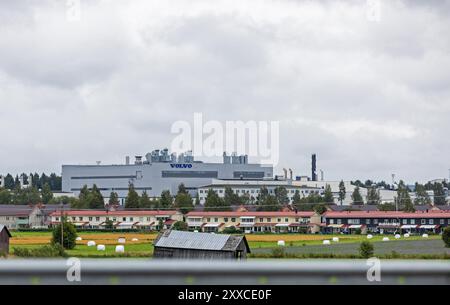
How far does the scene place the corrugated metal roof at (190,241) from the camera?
5422 mm

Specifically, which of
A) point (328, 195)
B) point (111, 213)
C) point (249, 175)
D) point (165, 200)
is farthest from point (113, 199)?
point (328, 195)

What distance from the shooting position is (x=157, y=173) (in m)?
6.57

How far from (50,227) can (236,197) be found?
215cm

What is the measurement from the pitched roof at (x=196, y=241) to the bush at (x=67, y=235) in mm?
997

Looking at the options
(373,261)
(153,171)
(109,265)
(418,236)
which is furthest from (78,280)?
(418,236)

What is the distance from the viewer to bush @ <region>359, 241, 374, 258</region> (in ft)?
20.8

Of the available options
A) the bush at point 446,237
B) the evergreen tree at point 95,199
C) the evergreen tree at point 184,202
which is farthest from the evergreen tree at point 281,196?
the evergreen tree at point 95,199

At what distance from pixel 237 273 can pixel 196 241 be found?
97.8 inches

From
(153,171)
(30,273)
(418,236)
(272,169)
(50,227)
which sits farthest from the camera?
(418,236)

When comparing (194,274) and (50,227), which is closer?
(194,274)

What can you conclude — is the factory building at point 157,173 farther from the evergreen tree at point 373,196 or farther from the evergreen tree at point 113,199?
the evergreen tree at point 373,196

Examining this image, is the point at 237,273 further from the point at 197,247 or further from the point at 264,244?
the point at 264,244

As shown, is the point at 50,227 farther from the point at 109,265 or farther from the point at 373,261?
the point at 373,261

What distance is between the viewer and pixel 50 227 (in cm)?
704
